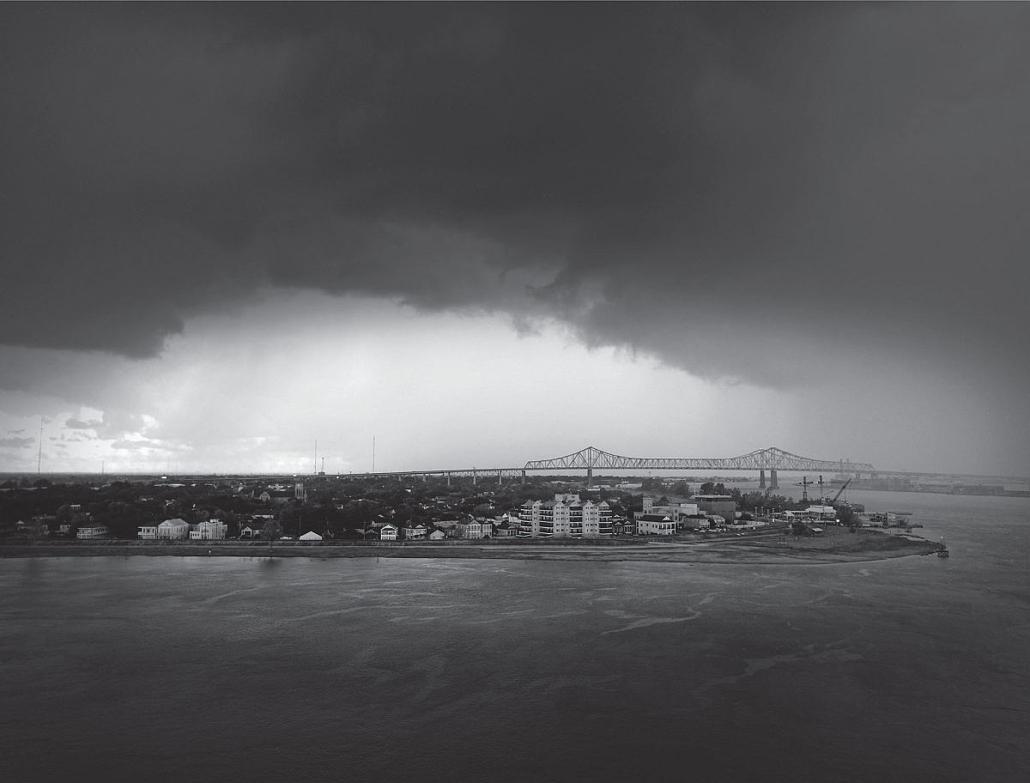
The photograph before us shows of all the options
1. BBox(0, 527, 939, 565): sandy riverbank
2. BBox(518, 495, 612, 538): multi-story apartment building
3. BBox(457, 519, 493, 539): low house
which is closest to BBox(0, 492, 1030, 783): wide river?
BBox(0, 527, 939, 565): sandy riverbank

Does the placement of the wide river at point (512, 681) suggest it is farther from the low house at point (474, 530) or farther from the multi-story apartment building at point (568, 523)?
the multi-story apartment building at point (568, 523)

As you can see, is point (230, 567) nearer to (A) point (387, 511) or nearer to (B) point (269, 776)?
(A) point (387, 511)

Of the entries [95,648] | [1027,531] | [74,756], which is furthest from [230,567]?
[1027,531]

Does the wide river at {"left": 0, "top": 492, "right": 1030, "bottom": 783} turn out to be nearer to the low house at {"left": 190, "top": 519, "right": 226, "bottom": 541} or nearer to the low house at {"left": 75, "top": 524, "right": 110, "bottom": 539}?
the low house at {"left": 75, "top": 524, "right": 110, "bottom": 539}

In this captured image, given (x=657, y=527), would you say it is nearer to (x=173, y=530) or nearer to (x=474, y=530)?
(x=474, y=530)

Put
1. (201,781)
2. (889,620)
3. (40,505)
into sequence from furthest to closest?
(40,505), (889,620), (201,781)

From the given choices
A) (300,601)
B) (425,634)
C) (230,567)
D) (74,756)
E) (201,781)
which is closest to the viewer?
(201,781)
